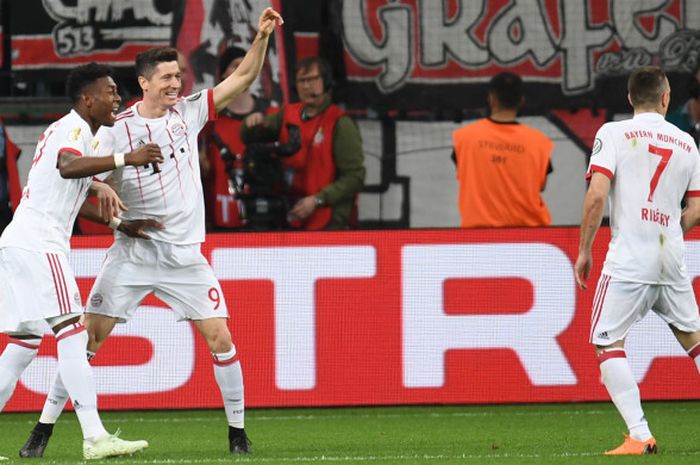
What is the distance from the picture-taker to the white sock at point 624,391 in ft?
26.1

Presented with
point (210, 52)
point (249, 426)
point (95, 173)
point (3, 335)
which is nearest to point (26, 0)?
point (210, 52)

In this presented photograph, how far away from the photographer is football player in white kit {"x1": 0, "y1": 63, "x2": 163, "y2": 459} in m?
7.96

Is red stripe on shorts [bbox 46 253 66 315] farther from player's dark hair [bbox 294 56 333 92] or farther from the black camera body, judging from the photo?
player's dark hair [bbox 294 56 333 92]

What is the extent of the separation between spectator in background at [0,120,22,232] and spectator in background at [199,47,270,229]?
4.76 feet

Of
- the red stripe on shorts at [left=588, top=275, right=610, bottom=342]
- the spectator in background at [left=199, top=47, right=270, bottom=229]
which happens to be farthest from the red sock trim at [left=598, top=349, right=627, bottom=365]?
the spectator in background at [left=199, top=47, right=270, bottom=229]

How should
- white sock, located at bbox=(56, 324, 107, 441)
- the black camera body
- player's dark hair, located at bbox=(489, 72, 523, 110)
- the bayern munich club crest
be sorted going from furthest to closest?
1. the black camera body
2. player's dark hair, located at bbox=(489, 72, 523, 110)
3. the bayern munich club crest
4. white sock, located at bbox=(56, 324, 107, 441)

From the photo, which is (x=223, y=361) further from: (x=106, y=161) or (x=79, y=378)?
(x=106, y=161)

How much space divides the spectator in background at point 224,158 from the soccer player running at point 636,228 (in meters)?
4.44

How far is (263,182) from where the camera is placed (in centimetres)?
1181

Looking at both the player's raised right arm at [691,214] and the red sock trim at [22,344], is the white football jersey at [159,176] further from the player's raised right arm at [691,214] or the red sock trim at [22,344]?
the player's raised right arm at [691,214]

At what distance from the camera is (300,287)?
1102 cm

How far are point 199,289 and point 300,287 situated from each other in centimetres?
246

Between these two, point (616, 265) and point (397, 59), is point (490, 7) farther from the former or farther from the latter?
point (616, 265)

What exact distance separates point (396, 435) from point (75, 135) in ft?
9.31
